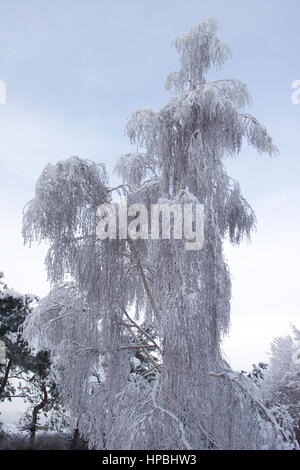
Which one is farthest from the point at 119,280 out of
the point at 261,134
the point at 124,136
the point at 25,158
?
the point at 25,158

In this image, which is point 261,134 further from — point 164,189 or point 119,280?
point 119,280

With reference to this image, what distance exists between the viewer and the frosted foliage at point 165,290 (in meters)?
5.55

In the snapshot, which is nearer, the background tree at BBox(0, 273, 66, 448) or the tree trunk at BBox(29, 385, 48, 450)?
the background tree at BBox(0, 273, 66, 448)

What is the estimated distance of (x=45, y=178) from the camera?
20.8 feet

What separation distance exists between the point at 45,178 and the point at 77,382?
334 centimetres

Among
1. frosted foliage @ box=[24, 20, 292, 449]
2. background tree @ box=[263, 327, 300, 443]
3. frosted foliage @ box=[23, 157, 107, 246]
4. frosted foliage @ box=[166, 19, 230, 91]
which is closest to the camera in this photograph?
frosted foliage @ box=[24, 20, 292, 449]

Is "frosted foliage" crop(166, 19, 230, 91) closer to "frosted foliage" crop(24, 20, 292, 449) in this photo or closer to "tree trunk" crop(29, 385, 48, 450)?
"frosted foliage" crop(24, 20, 292, 449)

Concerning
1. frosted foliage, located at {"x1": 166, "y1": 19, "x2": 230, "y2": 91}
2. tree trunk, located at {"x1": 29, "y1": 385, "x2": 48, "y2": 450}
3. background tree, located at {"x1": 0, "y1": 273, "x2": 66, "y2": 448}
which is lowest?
tree trunk, located at {"x1": 29, "y1": 385, "x2": 48, "y2": 450}

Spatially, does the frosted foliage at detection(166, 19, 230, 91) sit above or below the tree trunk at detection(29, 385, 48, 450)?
above

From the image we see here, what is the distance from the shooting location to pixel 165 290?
5977 mm

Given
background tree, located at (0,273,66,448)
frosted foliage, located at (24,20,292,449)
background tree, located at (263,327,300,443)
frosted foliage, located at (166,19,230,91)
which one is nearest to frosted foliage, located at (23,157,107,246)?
frosted foliage, located at (24,20,292,449)

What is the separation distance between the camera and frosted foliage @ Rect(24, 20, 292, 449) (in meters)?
5.55

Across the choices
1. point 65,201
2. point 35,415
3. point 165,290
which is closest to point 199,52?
point 65,201

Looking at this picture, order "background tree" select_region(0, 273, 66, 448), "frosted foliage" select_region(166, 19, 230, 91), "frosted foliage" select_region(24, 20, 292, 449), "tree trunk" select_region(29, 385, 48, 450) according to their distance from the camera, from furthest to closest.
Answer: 1. "tree trunk" select_region(29, 385, 48, 450)
2. "background tree" select_region(0, 273, 66, 448)
3. "frosted foliage" select_region(166, 19, 230, 91)
4. "frosted foliage" select_region(24, 20, 292, 449)
